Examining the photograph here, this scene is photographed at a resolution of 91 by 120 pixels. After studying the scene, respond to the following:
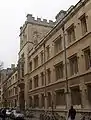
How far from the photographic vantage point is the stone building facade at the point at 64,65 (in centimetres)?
2211

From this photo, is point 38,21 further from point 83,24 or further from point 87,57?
point 87,57

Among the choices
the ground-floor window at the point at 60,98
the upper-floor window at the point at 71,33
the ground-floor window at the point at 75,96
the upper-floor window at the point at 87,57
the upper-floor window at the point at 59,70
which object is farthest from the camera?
the upper-floor window at the point at 59,70

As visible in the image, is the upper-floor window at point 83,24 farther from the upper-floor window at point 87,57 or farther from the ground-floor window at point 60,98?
the ground-floor window at point 60,98

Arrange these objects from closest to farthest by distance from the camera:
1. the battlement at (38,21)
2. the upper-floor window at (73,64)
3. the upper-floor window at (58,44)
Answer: the upper-floor window at (73,64) → the upper-floor window at (58,44) → the battlement at (38,21)

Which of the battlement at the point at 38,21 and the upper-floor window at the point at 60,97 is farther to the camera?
the battlement at the point at 38,21

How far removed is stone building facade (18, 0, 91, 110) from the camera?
22.1m

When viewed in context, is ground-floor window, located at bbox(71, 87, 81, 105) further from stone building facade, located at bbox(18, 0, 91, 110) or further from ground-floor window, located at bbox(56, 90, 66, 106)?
ground-floor window, located at bbox(56, 90, 66, 106)

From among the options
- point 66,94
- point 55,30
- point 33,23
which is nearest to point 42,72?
point 55,30

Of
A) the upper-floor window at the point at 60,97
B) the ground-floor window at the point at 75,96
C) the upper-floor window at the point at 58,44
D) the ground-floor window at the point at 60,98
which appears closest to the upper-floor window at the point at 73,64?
the ground-floor window at the point at 75,96

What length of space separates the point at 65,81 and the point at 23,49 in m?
24.9

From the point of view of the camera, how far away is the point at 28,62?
44438mm

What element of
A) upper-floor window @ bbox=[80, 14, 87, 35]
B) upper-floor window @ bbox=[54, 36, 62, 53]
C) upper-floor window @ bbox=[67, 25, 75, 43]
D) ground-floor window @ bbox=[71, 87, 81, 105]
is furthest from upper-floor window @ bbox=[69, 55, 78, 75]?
upper-floor window @ bbox=[54, 36, 62, 53]

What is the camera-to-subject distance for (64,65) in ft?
87.0

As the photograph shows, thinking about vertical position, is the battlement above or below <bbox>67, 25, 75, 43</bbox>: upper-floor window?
above
